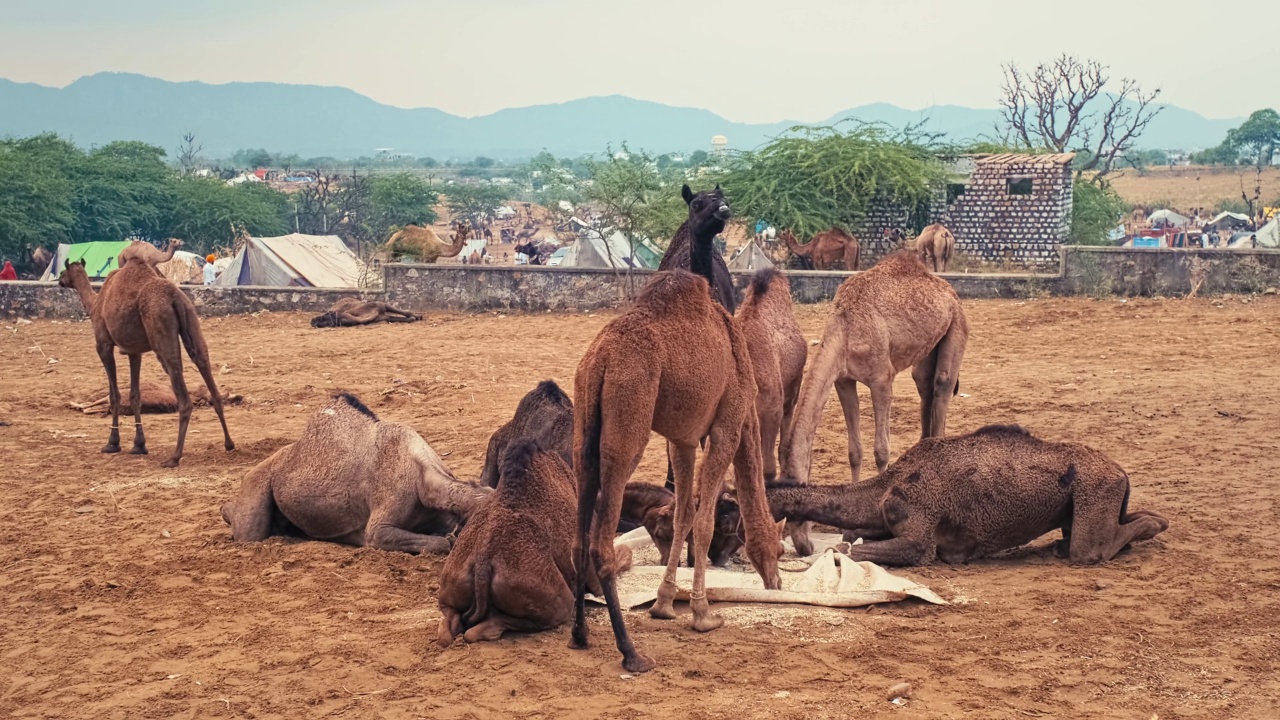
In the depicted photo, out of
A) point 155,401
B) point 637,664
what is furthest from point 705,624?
point 155,401

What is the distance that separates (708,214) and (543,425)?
65.6 inches

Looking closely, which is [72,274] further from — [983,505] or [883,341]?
[983,505]

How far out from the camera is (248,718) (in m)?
5.63

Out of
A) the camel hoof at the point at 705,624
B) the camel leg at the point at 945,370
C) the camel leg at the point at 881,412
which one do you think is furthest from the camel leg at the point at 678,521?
the camel leg at the point at 945,370

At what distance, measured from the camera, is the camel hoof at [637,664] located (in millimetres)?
5902

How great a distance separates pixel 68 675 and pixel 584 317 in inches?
594

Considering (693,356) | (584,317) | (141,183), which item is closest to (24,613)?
(693,356)

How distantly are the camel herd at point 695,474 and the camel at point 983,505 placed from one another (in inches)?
0.5

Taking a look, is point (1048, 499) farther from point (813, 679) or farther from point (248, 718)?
point (248, 718)

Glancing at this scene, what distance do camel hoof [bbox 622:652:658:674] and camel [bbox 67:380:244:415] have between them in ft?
31.4

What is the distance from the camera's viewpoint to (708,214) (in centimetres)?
812

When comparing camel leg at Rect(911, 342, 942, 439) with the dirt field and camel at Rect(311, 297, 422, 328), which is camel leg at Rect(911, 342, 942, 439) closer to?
the dirt field

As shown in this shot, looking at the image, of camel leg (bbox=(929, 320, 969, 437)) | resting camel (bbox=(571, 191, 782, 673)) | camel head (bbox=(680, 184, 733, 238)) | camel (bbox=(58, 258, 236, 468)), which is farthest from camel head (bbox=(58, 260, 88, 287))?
resting camel (bbox=(571, 191, 782, 673))

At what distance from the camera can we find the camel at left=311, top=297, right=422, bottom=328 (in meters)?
21.1
